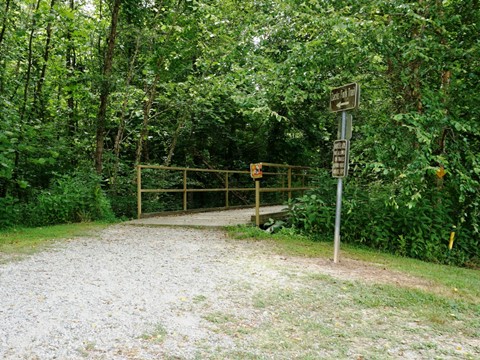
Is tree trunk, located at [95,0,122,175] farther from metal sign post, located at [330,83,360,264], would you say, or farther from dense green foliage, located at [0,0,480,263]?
metal sign post, located at [330,83,360,264]

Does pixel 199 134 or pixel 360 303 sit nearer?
pixel 360 303

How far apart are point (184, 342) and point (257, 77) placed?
486cm

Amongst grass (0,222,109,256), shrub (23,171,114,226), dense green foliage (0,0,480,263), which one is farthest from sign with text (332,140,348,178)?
shrub (23,171,114,226)

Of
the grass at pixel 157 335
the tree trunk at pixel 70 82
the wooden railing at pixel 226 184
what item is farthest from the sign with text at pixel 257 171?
the tree trunk at pixel 70 82

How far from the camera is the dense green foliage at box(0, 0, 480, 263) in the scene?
5.58m

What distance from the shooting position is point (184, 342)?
8.12 ft

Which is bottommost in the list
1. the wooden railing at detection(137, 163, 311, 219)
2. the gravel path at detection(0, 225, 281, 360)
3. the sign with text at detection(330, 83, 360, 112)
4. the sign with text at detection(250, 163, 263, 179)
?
the gravel path at detection(0, 225, 281, 360)

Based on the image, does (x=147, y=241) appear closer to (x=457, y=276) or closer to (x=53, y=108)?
(x=457, y=276)

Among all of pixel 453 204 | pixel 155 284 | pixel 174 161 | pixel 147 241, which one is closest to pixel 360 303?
pixel 155 284

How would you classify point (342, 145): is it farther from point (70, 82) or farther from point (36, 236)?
point (70, 82)

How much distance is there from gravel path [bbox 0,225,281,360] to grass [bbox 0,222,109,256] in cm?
34

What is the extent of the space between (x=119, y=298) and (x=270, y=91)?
426 cm

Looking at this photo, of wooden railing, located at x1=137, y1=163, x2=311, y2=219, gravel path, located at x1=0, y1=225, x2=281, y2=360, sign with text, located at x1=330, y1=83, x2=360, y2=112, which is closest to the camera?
gravel path, located at x1=0, y1=225, x2=281, y2=360

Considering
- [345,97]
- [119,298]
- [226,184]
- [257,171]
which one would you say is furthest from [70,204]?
[345,97]
